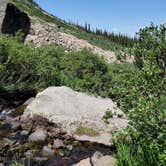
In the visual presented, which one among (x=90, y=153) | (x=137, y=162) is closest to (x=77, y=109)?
(x=90, y=153)

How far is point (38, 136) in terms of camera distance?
13.6 meters

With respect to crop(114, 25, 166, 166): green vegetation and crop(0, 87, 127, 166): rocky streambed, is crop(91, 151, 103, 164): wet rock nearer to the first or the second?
crop(0, 87, 127, 166): rocky streambed

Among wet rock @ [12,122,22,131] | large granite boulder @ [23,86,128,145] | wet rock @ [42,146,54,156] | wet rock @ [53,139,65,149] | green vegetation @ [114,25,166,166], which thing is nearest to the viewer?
green vegetation @ [114,25,166,166]

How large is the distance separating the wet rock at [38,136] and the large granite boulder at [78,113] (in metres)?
0.54

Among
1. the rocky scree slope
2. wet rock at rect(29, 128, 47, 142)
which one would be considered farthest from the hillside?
the rocky scree slope

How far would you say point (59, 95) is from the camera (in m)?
15.5

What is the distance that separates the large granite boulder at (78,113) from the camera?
13898 mm

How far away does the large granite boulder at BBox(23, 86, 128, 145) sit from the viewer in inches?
547

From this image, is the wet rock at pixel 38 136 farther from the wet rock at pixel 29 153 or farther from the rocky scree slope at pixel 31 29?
the rocky scree slope at pixel 31 29

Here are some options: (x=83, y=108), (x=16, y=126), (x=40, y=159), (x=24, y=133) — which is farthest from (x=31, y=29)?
(x=40, y=159)

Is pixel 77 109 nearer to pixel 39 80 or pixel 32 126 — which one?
pixel 32 126

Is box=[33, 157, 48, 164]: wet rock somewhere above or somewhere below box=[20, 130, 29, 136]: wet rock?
below

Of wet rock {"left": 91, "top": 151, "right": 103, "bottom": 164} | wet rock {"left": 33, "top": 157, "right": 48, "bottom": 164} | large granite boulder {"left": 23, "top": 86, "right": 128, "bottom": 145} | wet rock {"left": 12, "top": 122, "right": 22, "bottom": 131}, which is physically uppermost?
large granite boulder {"left": 23, "top": 86, "right": 128, "bottom": 145}

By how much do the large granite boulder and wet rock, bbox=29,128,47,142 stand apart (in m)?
0.54
